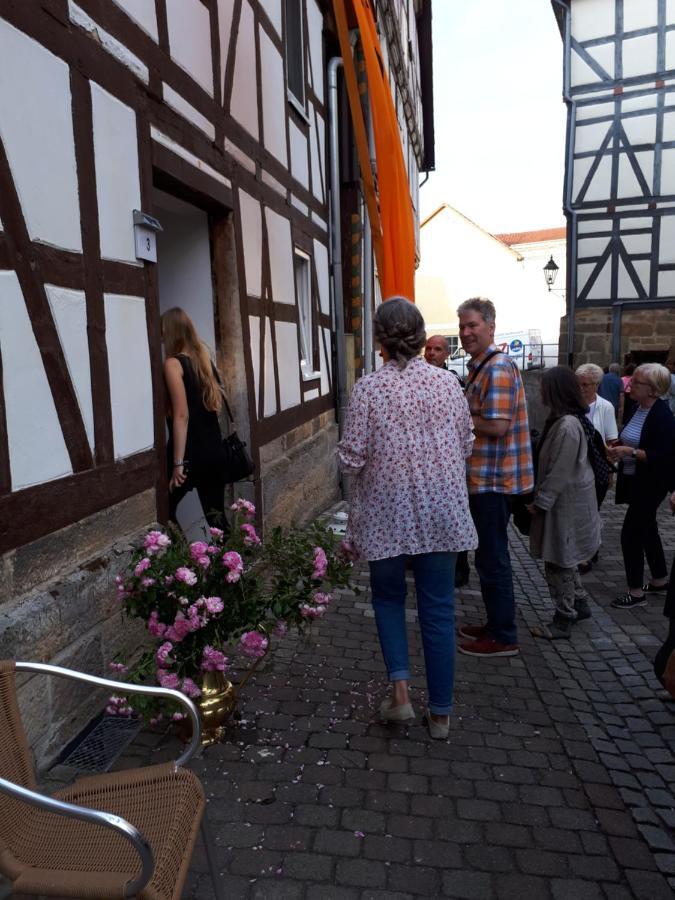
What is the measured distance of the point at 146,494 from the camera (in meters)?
3.50

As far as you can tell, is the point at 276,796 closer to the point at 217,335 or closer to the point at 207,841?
the point at 207,841

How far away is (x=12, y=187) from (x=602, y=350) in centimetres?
1416

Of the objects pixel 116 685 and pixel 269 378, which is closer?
pixel 116 685

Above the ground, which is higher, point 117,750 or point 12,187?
point 12,187

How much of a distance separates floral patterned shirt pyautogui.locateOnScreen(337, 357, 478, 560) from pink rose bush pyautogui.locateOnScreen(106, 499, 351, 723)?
0.37 m

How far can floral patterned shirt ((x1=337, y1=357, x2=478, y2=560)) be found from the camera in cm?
271

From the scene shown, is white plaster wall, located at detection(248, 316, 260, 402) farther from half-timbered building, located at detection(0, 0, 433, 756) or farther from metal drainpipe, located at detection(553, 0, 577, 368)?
metal drainpipe, located at detection(553, 0, 577, 368)

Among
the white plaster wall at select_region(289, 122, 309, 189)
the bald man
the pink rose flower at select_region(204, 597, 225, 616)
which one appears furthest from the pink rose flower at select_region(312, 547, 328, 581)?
the white plaster wall at select_region(289, 122, 309, 189)

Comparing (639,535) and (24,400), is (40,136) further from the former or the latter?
(639,535)

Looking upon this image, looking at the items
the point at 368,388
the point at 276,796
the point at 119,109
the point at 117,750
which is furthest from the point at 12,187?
the point at 276,796

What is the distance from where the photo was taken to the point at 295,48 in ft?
23.2

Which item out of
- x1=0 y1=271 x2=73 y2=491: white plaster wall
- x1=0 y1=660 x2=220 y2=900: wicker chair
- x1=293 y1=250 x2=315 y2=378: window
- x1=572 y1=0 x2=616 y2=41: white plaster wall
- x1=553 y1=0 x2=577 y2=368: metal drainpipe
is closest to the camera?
x1=0 y1=660 x2=220 y2=900: wicker chair

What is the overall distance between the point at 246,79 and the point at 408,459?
147 inches

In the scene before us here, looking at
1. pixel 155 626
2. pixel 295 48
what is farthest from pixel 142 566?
pixel 295 48
